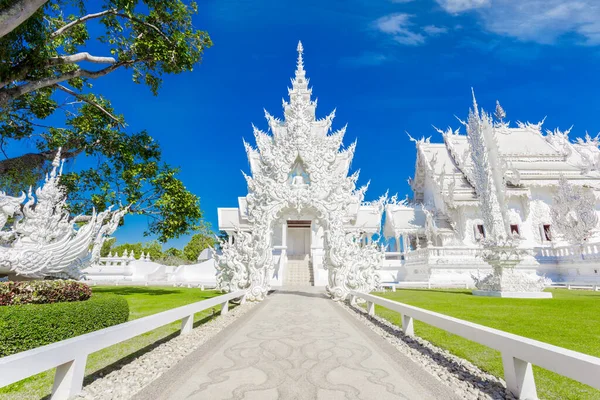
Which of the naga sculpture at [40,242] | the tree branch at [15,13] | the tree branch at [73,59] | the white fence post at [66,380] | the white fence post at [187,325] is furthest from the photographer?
the tree branch at [73,59]

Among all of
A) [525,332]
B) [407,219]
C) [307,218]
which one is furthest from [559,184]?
[525,332]

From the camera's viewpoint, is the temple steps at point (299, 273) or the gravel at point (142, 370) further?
the temple steps at point (299, 273)

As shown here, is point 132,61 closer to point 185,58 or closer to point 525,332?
point 185,58

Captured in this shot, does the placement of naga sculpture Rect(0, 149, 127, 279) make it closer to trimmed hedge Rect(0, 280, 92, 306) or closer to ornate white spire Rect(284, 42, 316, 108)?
trimmed hedge Rect(0, 280, 92, 306)

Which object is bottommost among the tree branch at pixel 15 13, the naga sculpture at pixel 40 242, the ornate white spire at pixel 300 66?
the naga sculpture at pixel 40 242

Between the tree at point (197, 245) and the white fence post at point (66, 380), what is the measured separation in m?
39.4

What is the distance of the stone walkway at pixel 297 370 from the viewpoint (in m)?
2.59

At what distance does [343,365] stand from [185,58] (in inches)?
339

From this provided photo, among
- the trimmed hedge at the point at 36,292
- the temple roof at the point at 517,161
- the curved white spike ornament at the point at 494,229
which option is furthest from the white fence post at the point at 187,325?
the temple roof at the point at 517,161

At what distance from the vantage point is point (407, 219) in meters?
21.8

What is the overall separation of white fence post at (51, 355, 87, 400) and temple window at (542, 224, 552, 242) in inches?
1001

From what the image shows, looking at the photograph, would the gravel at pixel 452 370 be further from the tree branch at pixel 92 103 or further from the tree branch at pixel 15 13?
the tree branch at pixel 92 103

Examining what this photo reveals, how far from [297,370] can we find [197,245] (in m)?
44.5

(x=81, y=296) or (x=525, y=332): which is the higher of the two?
(x=81, y=296)
